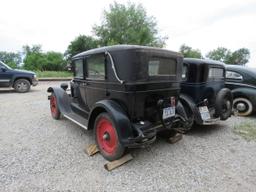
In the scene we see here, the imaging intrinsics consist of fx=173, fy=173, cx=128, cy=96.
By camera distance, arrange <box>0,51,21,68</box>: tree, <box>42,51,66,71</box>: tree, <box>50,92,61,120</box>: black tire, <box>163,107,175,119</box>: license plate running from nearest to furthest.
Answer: <box>163,107,175,119</box>: license plate → <box>50,92,61,120</box>: black tire → <box>42,51,66,71</box>: tree → <box>0,51,21,68</box>: tree

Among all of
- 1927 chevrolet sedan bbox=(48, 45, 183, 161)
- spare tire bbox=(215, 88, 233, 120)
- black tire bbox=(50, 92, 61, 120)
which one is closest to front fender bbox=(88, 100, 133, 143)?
1927 chevrolet sedan bbox=(48, 45, 183, 161)

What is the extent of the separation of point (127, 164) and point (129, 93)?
3.64 ft

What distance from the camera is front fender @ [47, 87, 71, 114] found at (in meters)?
4.22

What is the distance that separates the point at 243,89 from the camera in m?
5.36

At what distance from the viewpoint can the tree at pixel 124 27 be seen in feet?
88.8

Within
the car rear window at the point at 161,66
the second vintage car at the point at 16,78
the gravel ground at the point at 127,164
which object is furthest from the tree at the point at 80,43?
the car rear window at the point at 161,66

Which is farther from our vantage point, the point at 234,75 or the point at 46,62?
the point at 46,62

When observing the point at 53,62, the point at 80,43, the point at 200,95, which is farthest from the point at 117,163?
the point at 53,62

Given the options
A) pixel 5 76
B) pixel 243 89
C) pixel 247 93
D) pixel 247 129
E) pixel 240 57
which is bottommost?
pixel 247 129

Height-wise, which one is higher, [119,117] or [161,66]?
[161,66]

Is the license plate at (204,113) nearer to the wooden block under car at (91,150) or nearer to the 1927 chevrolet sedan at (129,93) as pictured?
the 1927 chevrolet sedan at (129,93)

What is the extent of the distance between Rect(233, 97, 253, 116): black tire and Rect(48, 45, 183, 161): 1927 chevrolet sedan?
11.1 ft

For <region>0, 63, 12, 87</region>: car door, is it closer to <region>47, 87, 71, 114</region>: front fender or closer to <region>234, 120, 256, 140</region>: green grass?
<region>47, 87, 71, 114</region>: front fender

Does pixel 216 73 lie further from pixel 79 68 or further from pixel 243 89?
pixel 79 68
